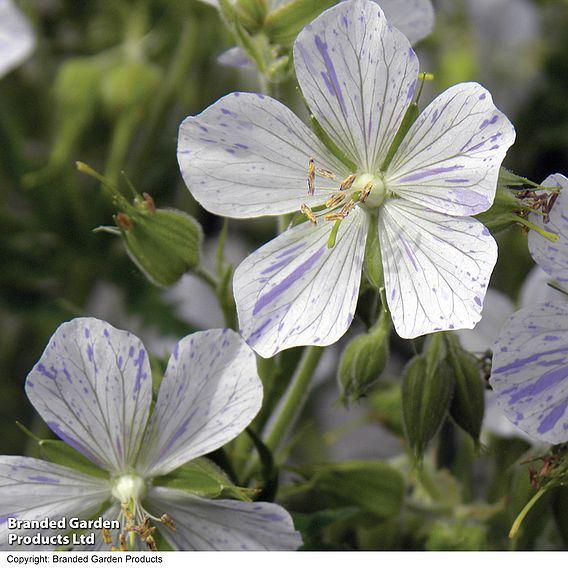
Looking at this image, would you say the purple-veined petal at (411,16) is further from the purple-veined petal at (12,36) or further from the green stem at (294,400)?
the purple-veined petal at (12,36)

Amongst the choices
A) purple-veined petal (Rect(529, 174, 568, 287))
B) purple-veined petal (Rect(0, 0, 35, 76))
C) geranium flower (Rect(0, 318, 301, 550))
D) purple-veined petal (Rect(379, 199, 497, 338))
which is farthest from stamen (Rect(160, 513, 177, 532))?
purple-veined petal (Rect(0, 0, 35, 76))

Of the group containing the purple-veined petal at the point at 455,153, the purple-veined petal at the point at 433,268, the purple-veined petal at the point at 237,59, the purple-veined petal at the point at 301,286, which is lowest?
the purple-veined petal at the point at 301,286

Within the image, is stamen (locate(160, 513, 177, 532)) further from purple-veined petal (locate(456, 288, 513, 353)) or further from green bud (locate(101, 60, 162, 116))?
green bud (locate(101, 60, 162, 116))

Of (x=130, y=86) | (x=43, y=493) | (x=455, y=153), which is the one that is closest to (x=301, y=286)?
(x=455, y=153)

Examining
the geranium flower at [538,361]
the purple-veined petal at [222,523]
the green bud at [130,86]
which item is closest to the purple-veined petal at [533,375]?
the geranium flower at [538,361]

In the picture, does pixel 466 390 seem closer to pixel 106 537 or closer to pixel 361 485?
pixel 361 485

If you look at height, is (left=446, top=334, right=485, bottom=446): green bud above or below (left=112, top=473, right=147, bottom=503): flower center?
above
